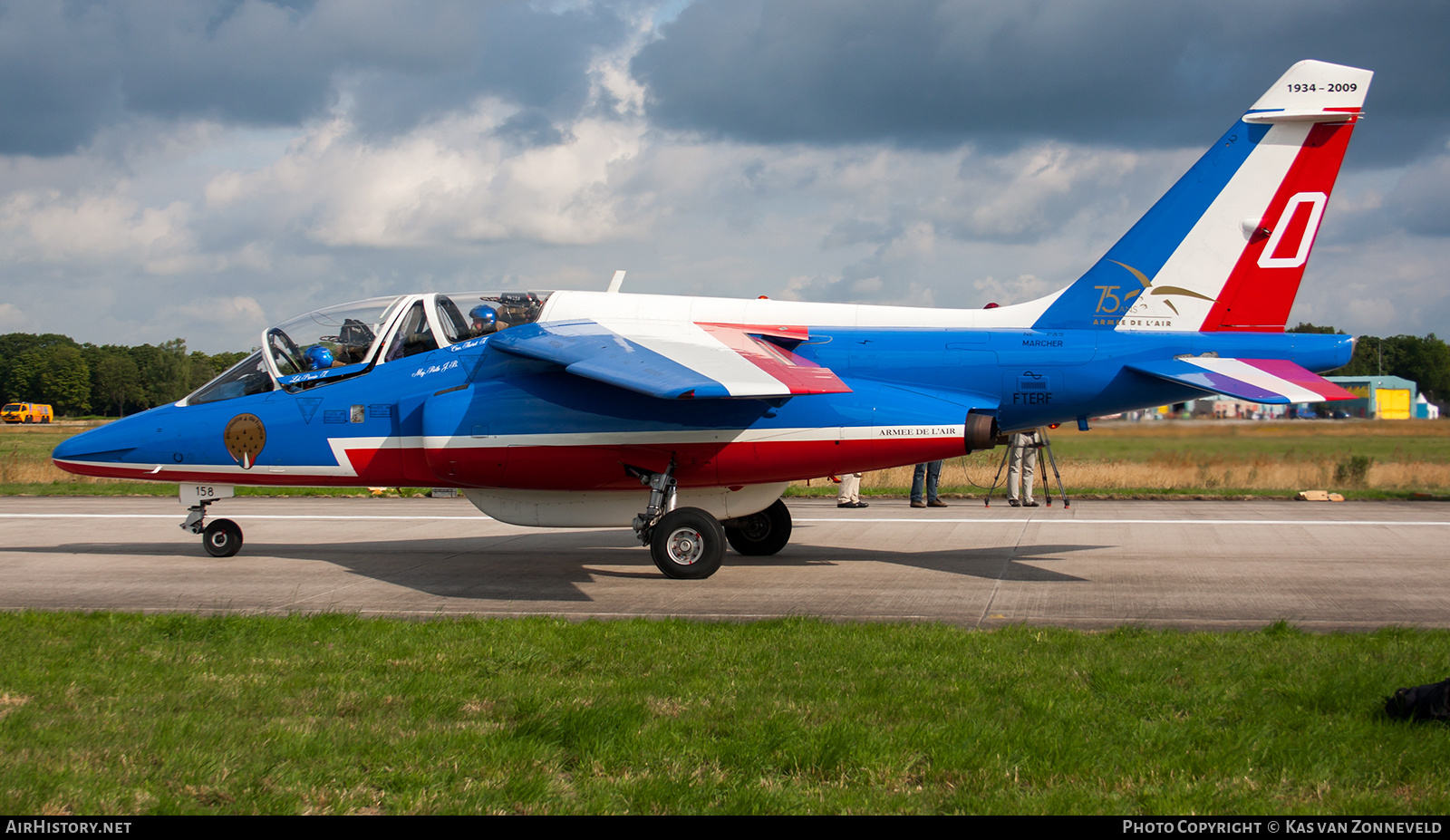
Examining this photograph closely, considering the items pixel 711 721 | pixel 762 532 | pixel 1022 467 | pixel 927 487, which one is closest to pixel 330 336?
pixel 762 532

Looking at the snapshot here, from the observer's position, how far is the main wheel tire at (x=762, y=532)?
42.6 feet

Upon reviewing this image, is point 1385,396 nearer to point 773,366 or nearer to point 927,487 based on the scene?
point 927,487

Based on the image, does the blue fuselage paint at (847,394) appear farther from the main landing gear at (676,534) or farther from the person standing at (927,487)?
the person standing at (927,487)

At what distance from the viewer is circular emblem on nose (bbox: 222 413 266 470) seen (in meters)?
11.6

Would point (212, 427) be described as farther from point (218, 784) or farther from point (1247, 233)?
point (1247, 233)

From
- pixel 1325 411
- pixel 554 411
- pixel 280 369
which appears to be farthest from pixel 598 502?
pixel 1325 411

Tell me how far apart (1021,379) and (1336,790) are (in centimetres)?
718

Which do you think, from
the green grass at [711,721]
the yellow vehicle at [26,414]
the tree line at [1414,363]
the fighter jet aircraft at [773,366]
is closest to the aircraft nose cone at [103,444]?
the fighter jet aircraft at [773,366]

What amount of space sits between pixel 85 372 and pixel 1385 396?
111 metres

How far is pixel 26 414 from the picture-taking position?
9688 centimetres

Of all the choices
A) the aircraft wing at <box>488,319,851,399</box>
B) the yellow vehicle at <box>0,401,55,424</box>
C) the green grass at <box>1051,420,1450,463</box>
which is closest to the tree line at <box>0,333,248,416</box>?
the yellow vehicle at <box>0,401,55,424</box>

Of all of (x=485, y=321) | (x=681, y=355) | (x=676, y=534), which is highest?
(x=485, y=321)

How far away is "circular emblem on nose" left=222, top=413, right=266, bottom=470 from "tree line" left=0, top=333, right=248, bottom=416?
71.1 metres

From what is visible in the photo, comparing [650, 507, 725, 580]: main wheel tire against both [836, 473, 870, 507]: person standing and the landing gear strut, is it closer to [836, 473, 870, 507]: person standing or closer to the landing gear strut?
the landing gear strut
